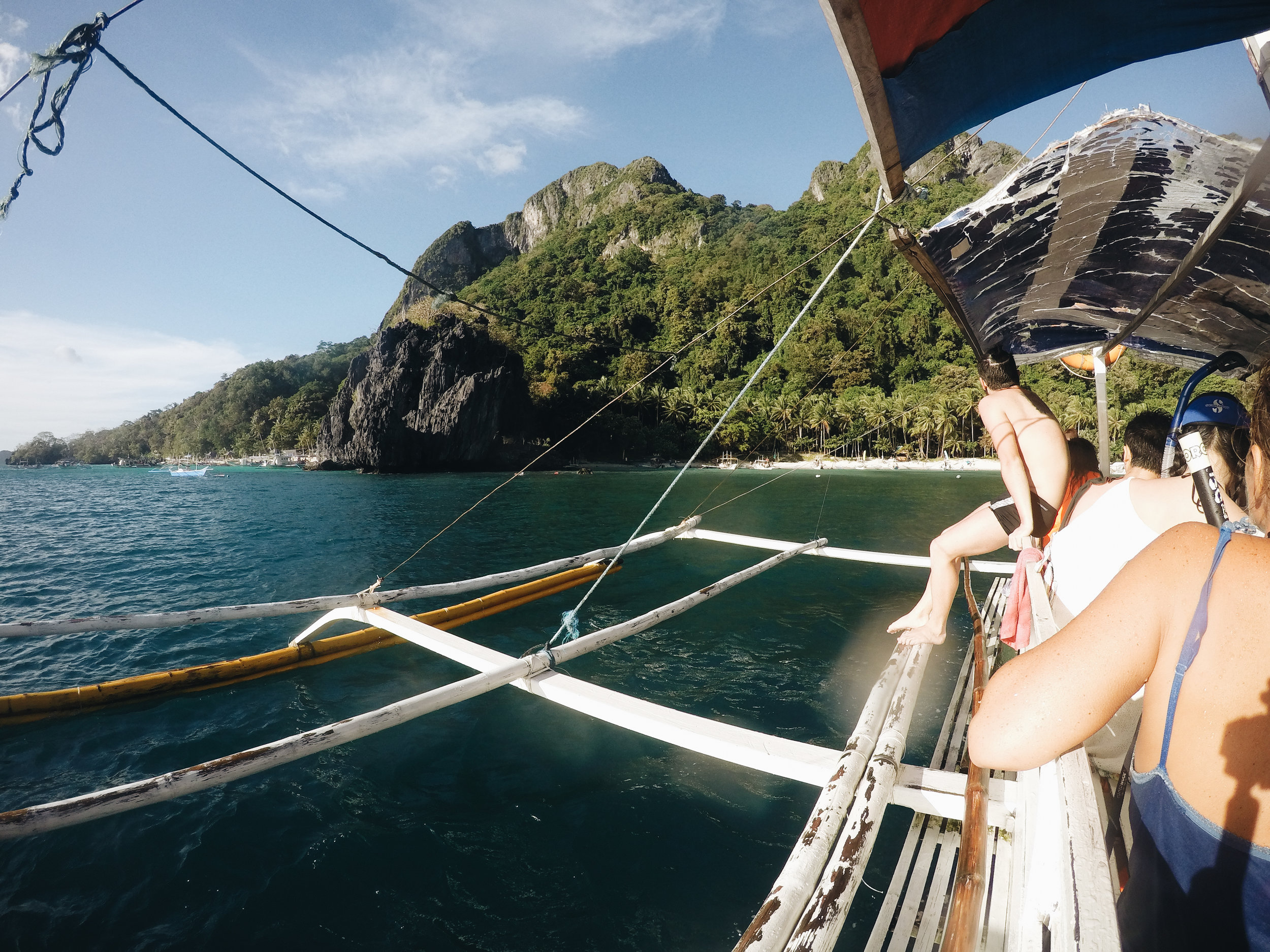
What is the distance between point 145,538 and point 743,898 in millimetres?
22611

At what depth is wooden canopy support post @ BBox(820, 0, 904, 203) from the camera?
1854 mm

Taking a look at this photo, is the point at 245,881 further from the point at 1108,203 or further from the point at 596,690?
the point at 1108,203

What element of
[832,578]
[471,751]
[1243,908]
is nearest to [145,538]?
[471,751]

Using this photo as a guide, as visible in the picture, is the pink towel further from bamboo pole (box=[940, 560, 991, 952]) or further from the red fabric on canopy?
the red fabric on canopy

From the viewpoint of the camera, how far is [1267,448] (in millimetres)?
962

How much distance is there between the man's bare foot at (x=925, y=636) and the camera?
128 inches

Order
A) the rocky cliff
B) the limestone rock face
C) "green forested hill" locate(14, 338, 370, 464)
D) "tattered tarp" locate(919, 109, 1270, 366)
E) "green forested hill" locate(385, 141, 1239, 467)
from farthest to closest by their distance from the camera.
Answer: the rocky cliff < "green forested hill" locate(14, 338, 370, 464) < the limestone rock face < "green forested hill" locate(385, 141, 1239, 467) < "tattered tarp" locate(919, 109, 1270, 366)

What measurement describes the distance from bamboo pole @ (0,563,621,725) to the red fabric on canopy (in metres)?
4.99

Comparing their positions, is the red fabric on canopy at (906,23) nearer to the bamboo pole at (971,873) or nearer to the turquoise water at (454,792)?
the bamboo pole at (971,873)

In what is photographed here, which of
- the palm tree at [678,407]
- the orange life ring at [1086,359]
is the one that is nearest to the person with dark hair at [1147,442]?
the orange life ring at [1086,359]

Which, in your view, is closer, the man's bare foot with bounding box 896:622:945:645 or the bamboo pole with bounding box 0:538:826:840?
the bamboo pole with bounding box 0:538:826:840

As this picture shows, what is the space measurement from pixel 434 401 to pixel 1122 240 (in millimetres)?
66514

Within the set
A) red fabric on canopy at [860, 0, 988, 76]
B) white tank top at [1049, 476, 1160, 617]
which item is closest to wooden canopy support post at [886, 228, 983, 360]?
red fabric on canopy at [860, 0, 988, 76]

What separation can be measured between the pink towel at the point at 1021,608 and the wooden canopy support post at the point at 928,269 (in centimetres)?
200
